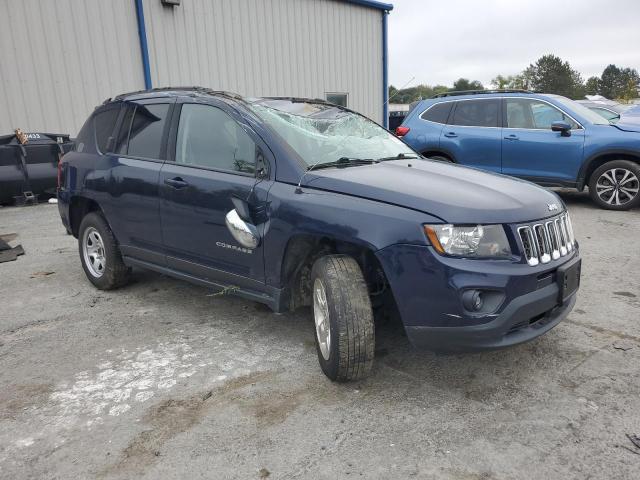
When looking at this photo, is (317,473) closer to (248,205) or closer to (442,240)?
(442,240)

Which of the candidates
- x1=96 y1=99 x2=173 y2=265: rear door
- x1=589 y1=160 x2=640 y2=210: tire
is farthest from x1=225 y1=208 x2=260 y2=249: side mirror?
x1=589 y1=160 x2=640 y2=210: tire

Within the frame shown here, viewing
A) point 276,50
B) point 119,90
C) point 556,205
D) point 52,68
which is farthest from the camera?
point 276,50

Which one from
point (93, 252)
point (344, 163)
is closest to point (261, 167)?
point (344, 163)

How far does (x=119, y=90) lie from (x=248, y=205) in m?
8.95

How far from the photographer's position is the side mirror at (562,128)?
7.58 metres

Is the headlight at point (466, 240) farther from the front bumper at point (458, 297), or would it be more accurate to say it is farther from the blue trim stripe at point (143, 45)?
the blue trim stripe at point (143, 45)

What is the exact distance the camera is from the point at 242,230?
3332 millimetres

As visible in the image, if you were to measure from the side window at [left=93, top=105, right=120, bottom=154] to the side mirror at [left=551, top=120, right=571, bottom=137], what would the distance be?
6.10 metres

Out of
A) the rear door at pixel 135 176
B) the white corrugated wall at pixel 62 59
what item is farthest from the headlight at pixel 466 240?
the white corrugated wall at pixel 62 59

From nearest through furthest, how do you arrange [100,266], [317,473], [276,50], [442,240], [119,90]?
[317,473] < [442,240] < [100,266] < [119,90] < [276,50]

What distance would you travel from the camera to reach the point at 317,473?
7.56 ft

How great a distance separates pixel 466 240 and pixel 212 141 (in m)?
2.03

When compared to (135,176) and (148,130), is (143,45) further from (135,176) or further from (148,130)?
(135,176)

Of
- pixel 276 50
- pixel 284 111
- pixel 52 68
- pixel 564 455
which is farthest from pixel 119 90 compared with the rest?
pixel 564 455
